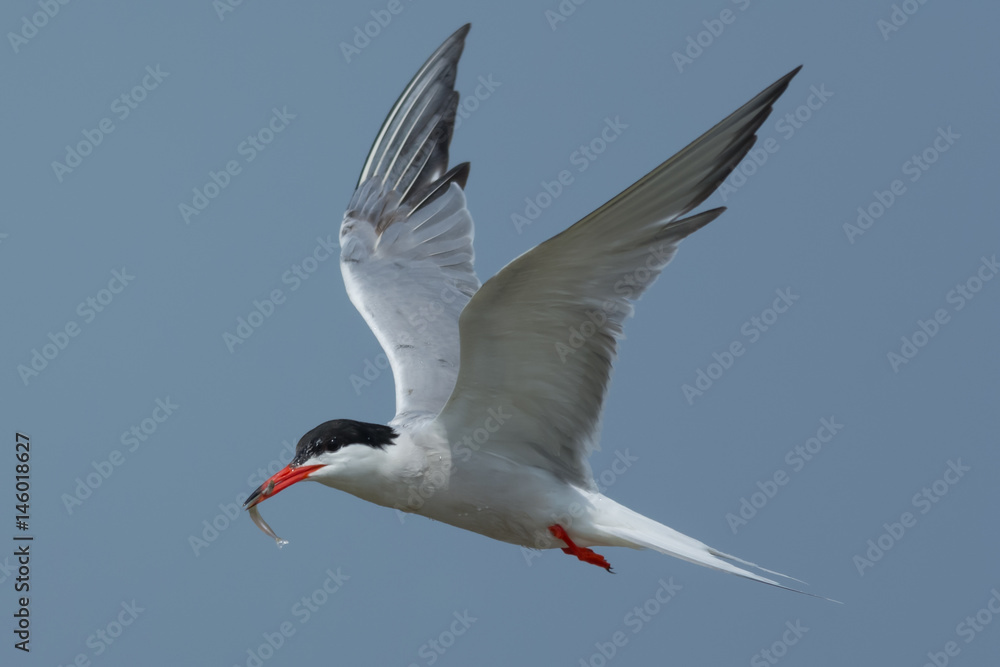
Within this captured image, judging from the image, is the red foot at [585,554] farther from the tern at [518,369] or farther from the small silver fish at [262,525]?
the small silver fish at [262,525]

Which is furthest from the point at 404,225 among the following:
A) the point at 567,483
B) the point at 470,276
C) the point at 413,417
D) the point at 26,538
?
the point at 26,538

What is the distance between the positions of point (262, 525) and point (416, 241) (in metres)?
1.99

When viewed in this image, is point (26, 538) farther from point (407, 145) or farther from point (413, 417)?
point (407, 145)

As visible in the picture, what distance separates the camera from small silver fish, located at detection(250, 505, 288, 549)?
4.68m

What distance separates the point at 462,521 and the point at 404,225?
200 cm

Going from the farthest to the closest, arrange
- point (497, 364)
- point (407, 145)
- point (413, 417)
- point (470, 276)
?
point (407, 145)
point (470, 276)
point (413, 417)
point (497, 364)

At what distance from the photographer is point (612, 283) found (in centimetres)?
420

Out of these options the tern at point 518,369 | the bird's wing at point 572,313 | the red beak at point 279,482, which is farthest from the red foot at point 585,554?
the red beak at point 279,482

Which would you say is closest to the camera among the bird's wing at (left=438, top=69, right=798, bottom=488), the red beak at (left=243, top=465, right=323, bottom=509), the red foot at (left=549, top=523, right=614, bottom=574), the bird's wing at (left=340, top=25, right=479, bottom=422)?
the bird's wing at (left=438, top=69, right=798, bottom=488)

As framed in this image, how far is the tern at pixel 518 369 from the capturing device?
3.95 m

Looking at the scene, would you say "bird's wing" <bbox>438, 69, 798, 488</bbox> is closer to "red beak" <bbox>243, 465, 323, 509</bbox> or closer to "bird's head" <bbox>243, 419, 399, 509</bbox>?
"bird's head" <bbox>243, 419, 399, 509</bbox>

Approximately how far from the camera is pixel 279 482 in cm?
456

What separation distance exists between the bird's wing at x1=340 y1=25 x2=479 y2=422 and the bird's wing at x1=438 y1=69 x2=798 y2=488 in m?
0.65

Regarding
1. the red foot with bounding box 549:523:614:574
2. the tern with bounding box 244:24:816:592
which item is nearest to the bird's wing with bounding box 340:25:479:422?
the tern with bounding box 244:24:816:592
